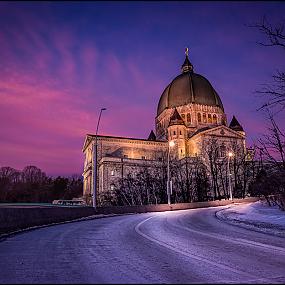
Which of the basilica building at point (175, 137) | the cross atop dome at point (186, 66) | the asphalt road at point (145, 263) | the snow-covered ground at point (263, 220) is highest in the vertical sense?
the cross atop dome at point (186, 66)

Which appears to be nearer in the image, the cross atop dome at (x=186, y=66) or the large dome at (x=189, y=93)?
the large dome at (x=189, y=93)

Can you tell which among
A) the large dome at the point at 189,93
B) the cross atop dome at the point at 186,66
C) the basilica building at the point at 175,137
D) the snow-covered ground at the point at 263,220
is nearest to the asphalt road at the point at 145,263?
the snow-covered ground at the point at 263,220

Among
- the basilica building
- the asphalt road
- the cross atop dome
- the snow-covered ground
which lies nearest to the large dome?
the basilica building

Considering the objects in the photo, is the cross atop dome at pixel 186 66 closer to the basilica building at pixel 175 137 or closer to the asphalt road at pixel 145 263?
the basilica building at pixel 175 137

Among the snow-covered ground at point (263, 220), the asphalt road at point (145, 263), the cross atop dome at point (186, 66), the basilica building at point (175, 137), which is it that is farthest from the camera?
the cross atop dome at point (186, 66)

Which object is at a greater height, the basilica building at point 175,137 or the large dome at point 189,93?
the large dome at point 189,93

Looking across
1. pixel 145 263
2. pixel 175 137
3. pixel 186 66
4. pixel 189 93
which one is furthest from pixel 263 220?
pixel 186 66

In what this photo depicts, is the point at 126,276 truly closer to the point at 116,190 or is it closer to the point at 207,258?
the point at 207,258

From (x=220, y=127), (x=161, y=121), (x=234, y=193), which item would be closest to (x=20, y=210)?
(x=234, y=193)

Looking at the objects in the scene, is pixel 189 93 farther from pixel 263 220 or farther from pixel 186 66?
pixel 263 220

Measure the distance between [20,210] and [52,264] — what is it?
11.0m

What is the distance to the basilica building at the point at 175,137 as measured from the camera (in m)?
79.8

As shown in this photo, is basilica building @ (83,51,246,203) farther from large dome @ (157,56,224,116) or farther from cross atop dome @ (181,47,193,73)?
cross atop dome @ (181,47,193,73)

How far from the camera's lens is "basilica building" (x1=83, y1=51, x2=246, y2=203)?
79750mm
